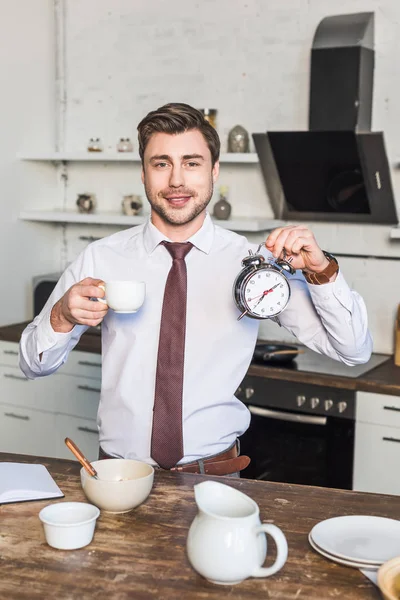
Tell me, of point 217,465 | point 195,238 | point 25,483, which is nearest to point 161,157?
point 195,238

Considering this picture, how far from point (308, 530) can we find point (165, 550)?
32 centimetres

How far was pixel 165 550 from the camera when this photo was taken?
62.4 inches

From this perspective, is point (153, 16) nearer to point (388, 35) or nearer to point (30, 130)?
point (30, 130)

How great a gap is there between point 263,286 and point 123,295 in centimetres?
41

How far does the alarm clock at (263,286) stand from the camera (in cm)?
209

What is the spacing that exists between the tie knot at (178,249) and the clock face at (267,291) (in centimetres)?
36

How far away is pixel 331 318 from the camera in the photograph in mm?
2275

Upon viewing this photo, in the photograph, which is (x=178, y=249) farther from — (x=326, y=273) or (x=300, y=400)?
(x=300, y=400)

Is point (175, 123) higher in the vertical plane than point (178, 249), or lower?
higher

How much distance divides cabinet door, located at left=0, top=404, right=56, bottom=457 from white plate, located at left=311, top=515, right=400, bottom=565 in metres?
2.80

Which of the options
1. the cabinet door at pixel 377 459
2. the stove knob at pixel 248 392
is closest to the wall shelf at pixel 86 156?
the stove knob at pixel 248 392

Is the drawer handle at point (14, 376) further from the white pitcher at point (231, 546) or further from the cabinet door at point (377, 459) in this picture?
the white pitcher at point (231, 546)

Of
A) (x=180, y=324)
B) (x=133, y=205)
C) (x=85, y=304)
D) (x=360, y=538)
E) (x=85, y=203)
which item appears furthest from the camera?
(x=85, y=203)

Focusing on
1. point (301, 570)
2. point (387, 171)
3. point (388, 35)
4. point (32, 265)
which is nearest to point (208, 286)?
point (301, 570)
